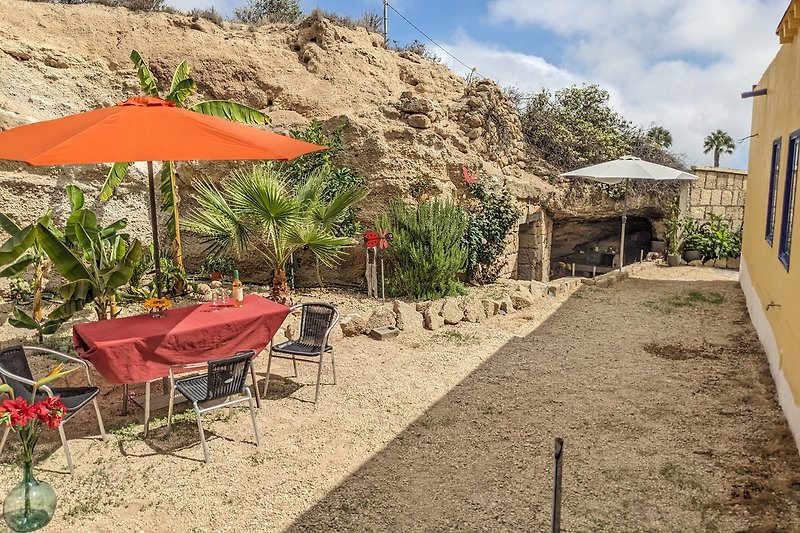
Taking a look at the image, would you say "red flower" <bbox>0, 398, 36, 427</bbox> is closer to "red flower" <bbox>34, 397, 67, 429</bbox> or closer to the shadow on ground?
"red flower" <bbox>34, 397, 67, 429</bbox>

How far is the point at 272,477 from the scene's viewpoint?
4266mm

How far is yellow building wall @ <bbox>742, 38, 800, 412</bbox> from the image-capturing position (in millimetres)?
5375

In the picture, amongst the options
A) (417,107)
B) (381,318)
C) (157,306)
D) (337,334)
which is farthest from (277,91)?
(157,306)

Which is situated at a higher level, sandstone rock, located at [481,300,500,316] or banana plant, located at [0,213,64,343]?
banana plant, located at [0,213,64,343]

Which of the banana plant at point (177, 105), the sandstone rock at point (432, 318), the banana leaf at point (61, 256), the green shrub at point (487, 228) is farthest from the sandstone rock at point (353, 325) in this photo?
the green shrub at point (487, 228)

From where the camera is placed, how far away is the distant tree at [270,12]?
17050 mm

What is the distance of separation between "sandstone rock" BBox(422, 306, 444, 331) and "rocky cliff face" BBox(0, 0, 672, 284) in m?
2.55

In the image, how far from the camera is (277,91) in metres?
13.0

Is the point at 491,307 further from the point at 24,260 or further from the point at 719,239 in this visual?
the point at 719,239

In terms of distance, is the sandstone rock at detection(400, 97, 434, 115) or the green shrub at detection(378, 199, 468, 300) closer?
the green shrub at detection(378, 199, 468, 300)

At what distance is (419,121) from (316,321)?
241 inches

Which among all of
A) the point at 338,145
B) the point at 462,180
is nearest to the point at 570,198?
the point at 462,180

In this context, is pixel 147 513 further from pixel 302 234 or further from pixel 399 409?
pixel 302 234

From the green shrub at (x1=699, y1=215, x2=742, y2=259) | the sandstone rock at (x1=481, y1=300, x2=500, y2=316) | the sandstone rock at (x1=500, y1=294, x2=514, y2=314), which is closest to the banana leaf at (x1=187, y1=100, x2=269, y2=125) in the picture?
the sandstone rock at (x1=481, y1=300, x2=500, y2=316)
